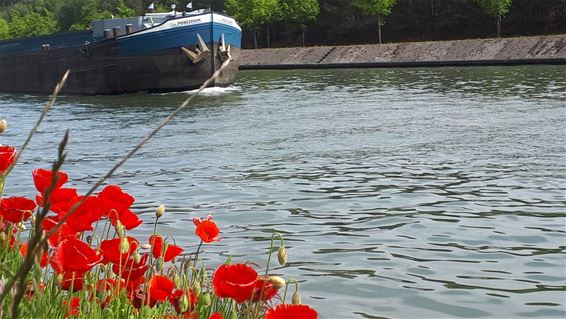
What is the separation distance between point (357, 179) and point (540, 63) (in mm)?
35602

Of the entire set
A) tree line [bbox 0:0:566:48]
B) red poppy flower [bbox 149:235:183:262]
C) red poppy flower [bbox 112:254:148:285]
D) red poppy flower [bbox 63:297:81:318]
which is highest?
tree line [bbox 0:0:566:48]

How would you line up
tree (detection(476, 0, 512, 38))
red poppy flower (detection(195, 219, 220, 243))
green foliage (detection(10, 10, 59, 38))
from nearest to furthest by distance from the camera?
red poppy flower (detection(195, 219, 220, 243))
tree (detection(476, 0, 512, 38))
green foliage (detection(10, 10, 59, 38))

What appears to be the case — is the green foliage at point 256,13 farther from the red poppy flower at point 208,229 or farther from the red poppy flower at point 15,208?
the red poppy flower at point 208,229

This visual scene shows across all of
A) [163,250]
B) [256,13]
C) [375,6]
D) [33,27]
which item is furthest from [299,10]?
[163,250]

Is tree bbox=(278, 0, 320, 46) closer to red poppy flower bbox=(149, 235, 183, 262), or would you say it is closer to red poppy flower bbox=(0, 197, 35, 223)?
red poppy flower bbox=(0, 197, 35, 223)

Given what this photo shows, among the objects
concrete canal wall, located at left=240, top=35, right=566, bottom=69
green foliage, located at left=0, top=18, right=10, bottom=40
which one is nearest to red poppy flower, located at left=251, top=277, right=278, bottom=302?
concrete canal wall, located at left=240, top=35, right=566, bottom=69

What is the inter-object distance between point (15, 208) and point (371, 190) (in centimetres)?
751

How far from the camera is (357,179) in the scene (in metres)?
11.5

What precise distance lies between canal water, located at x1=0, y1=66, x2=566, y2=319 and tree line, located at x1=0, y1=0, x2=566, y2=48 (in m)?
41.5

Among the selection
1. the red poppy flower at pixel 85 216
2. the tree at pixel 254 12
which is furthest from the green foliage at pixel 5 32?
the red poppy flower at pixel 85 216

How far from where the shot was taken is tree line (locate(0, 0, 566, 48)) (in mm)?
66438

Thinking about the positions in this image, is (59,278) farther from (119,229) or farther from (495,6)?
(495,6)

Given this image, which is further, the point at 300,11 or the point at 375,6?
the point at 300,11

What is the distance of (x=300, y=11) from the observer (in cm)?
7756
